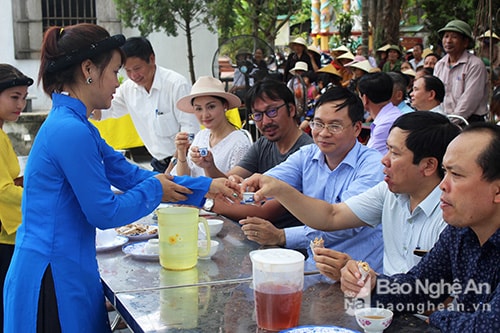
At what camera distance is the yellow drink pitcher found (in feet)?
7.61

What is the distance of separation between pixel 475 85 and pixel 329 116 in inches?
177

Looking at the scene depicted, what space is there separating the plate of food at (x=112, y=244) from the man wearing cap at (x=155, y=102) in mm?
2188

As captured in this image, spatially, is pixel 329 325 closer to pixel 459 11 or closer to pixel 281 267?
pixel 281 267

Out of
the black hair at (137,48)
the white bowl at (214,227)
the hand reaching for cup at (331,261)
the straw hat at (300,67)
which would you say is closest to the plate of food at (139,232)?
the white bowl at (214,227)

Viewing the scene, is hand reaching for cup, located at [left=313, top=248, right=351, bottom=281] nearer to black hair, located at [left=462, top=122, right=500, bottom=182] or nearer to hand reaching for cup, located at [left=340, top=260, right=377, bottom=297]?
hand reaching for cup, located at [left=340, top=260, right=377, bottom=297]

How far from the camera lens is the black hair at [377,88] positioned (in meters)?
5.39

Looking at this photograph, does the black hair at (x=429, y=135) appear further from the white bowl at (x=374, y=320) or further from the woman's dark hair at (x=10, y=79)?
the woman's dark hair at (x=10, y=79)

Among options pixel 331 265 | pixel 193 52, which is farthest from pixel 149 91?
pixel 193 52

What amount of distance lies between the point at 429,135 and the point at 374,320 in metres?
0.91

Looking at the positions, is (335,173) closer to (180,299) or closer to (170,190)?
(170,190)

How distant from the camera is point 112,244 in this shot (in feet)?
9.14

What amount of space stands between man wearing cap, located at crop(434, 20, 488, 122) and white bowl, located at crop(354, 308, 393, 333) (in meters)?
5.67

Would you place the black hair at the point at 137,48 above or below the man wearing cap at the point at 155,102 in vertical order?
above

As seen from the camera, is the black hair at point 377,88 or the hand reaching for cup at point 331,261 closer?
the hand reaching for cup at point 331,261
